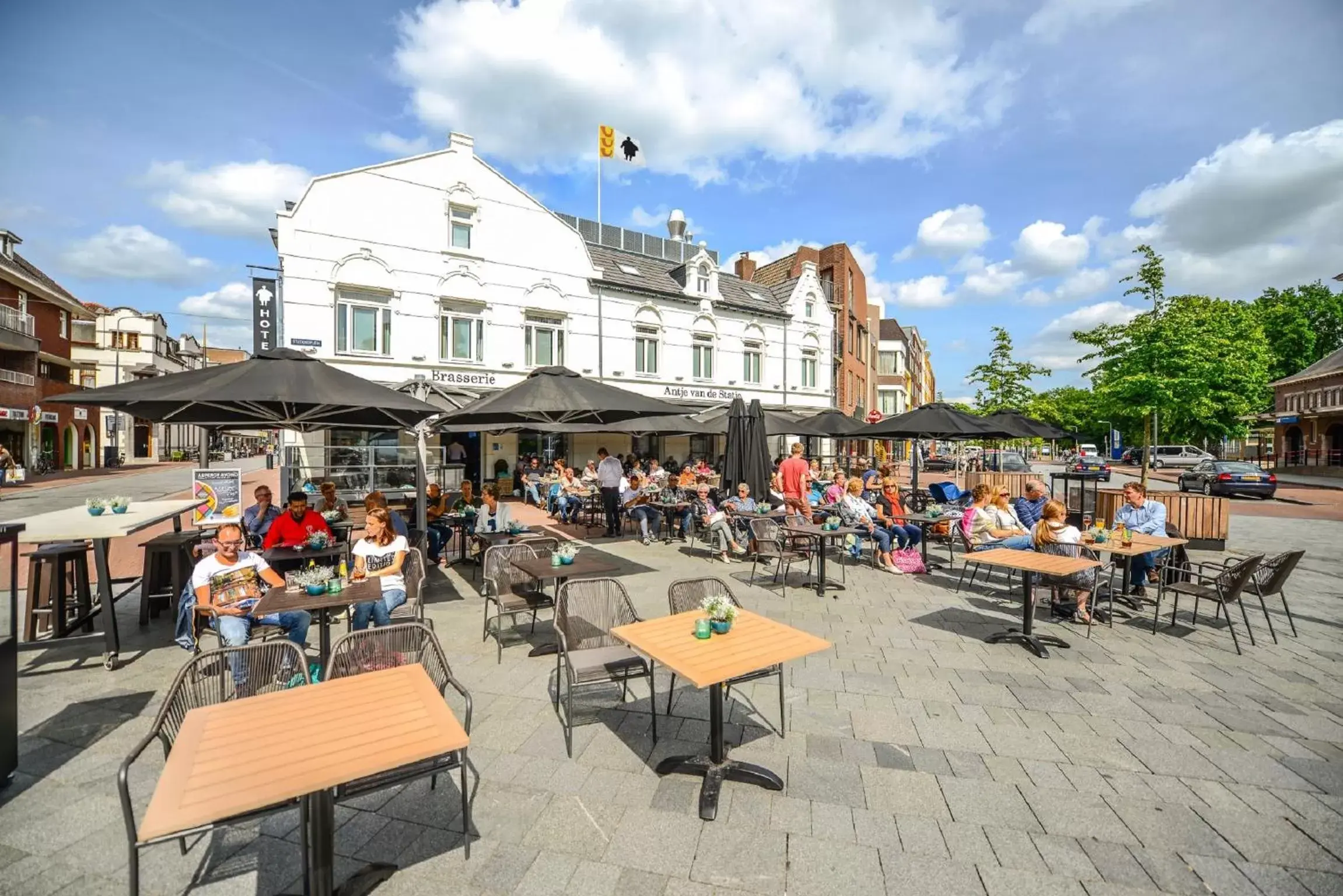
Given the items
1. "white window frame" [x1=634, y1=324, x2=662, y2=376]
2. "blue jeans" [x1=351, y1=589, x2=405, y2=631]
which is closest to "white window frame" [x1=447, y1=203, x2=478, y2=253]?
"white window frame" [x1=634, y1=324, x2=662, y2=376]

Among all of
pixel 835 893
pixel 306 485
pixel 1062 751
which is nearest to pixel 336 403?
pixel 835 893

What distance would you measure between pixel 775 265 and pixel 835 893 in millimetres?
29545

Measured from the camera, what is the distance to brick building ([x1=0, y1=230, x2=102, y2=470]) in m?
27.9

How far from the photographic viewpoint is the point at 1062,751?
3.86 meters

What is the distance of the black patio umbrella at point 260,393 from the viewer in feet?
19.0

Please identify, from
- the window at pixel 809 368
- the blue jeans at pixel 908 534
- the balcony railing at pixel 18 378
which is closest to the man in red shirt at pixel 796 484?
the blue jeans at pixel 908 534

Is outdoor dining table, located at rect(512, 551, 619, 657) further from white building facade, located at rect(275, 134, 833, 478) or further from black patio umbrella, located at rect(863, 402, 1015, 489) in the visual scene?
white building facade, located at rect(275, 134, 833, 478)

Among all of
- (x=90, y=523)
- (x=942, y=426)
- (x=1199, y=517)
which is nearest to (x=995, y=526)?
(x=942, y=426)

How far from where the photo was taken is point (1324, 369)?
33.3m

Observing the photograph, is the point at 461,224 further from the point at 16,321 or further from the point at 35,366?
the point at 35,366

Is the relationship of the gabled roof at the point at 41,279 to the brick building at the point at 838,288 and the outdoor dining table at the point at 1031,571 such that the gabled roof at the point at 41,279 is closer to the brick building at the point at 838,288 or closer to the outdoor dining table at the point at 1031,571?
the brick building at the point at 838,288

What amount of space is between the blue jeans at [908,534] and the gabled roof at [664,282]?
13663 millimetres

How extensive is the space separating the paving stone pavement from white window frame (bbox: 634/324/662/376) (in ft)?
52.8

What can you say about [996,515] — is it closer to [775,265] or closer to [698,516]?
[698,516]
